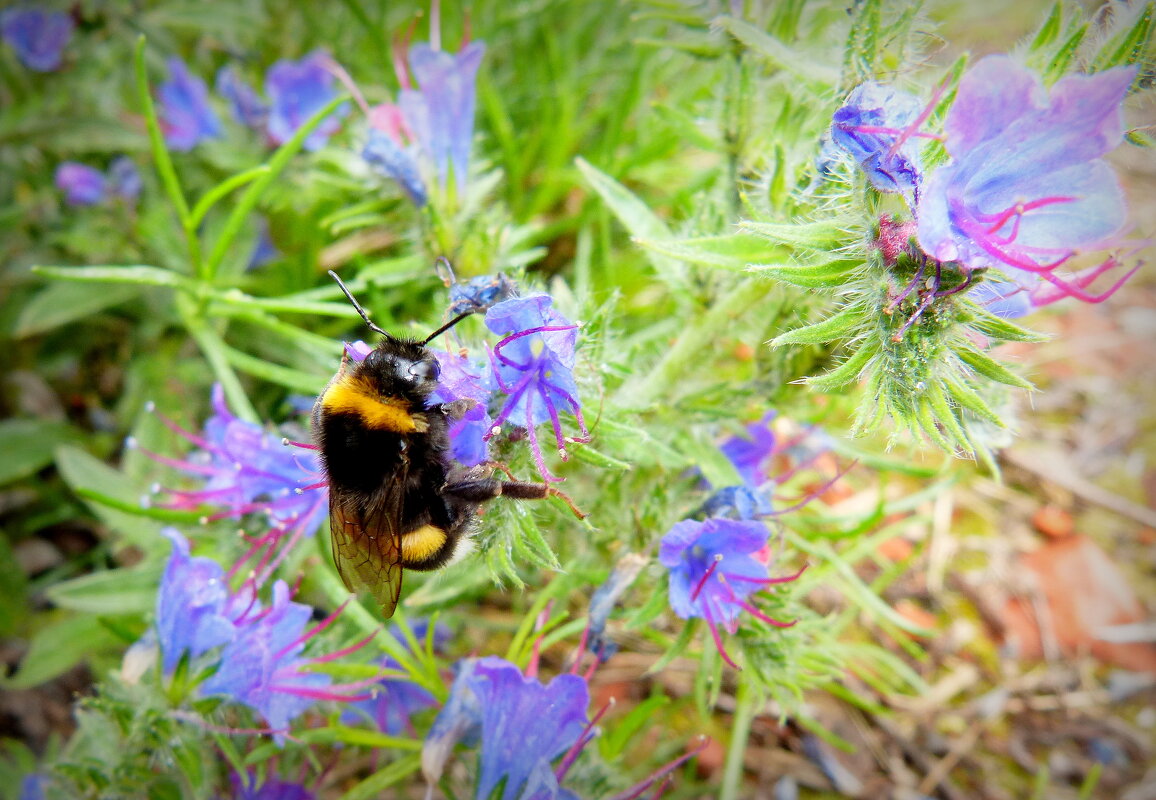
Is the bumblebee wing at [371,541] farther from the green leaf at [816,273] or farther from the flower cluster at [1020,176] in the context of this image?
the flower cluster at [1020,176]

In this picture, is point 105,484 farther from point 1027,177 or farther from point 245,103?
point 1027,177

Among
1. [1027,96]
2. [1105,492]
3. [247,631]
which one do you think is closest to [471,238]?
[247,631]

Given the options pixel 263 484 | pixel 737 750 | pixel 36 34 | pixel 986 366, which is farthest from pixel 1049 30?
pixel 36 34

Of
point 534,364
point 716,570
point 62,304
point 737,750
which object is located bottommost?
point 737,750

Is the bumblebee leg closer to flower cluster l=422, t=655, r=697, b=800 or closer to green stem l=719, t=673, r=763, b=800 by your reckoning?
flower cluster l=422, t=655, r=697, b=800

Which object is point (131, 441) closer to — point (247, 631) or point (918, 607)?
point (247, 631)

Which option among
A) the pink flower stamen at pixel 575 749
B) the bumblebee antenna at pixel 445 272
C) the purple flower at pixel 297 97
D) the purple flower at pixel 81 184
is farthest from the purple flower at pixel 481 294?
the purple flower at pixel 81 184
